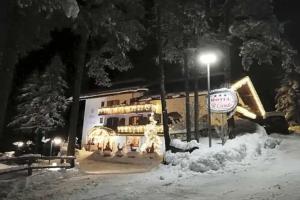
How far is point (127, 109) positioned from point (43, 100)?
31.1 ft

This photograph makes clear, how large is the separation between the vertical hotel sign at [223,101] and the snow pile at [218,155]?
197 cm

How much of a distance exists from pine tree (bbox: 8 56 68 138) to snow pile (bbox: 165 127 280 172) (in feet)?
71.5

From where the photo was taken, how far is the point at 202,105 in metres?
31.8

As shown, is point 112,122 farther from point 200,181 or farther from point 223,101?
point 200,181

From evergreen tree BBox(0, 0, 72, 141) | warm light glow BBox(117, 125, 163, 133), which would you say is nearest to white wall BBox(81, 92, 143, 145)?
warm light glow BBox(117, 125, 163, 133)

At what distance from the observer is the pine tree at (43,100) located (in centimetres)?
3900

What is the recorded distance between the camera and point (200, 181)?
15.5m

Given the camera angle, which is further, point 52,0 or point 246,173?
point 246,173

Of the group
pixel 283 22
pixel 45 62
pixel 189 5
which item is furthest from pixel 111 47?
pixel 45 62

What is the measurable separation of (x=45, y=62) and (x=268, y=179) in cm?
3647

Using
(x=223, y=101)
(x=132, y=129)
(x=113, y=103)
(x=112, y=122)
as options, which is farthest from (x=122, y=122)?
(x=223, y=101)

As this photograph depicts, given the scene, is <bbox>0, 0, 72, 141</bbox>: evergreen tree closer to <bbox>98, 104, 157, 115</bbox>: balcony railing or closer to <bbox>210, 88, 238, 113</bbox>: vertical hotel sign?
<bbox>210, 88, 238, 113</bbox>: vertical hotel sign

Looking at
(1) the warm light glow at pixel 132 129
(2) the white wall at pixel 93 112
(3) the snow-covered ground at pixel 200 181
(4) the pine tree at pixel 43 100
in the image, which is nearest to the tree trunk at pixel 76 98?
(3) the snow-covered ground at pixel 200 181

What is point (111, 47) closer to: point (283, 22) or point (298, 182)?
point (283, 22)
